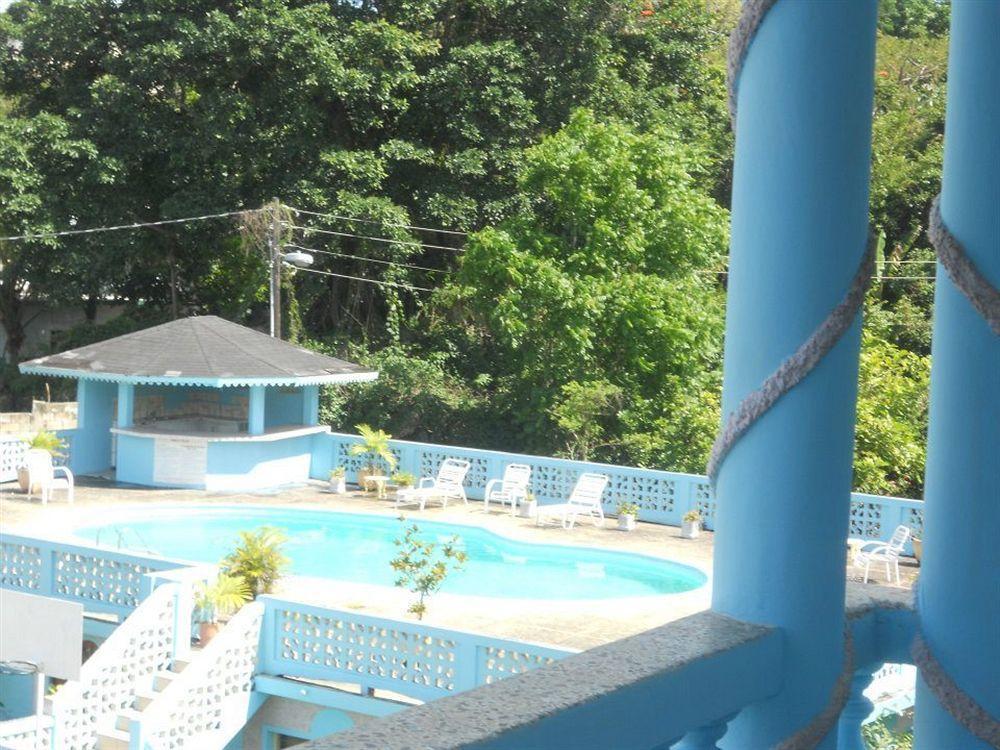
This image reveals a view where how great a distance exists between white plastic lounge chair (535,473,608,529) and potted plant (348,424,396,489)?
2903 millimetres

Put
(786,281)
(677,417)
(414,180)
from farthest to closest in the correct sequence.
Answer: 1. (414,180)
2. (677,417)
3. (786,281)

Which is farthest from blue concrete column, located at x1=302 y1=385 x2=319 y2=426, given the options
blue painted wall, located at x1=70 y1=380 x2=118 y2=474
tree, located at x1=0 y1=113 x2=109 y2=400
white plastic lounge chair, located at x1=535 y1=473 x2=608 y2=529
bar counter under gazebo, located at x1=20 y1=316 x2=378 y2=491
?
tree, located at x1=0 y1=113 x2=109 y2=400

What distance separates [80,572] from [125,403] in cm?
747

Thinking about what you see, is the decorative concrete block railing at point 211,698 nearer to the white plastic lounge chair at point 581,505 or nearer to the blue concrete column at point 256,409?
the white plastic lounge chair at point 581,505

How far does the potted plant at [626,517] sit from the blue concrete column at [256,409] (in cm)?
622

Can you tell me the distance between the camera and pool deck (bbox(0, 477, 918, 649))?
1190 cm

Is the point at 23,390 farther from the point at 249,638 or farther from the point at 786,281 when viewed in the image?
the point at 786,281

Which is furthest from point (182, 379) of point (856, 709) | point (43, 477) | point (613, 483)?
point (856, 709)

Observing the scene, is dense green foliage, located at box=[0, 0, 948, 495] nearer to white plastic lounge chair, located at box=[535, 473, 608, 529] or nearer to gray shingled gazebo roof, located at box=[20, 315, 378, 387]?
gray shingled gazebo roof, located at box=[20, 315, 378, 387]

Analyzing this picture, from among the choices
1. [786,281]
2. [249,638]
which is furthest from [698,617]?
[249,638]

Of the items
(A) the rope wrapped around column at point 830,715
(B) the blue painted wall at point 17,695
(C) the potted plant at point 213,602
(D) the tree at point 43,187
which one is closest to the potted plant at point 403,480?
(C) the potted plant at point 213,602

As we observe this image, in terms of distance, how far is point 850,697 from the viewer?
83.4 inches

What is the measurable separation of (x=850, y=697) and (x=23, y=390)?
29.4m

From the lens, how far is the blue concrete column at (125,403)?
64.9 ft
